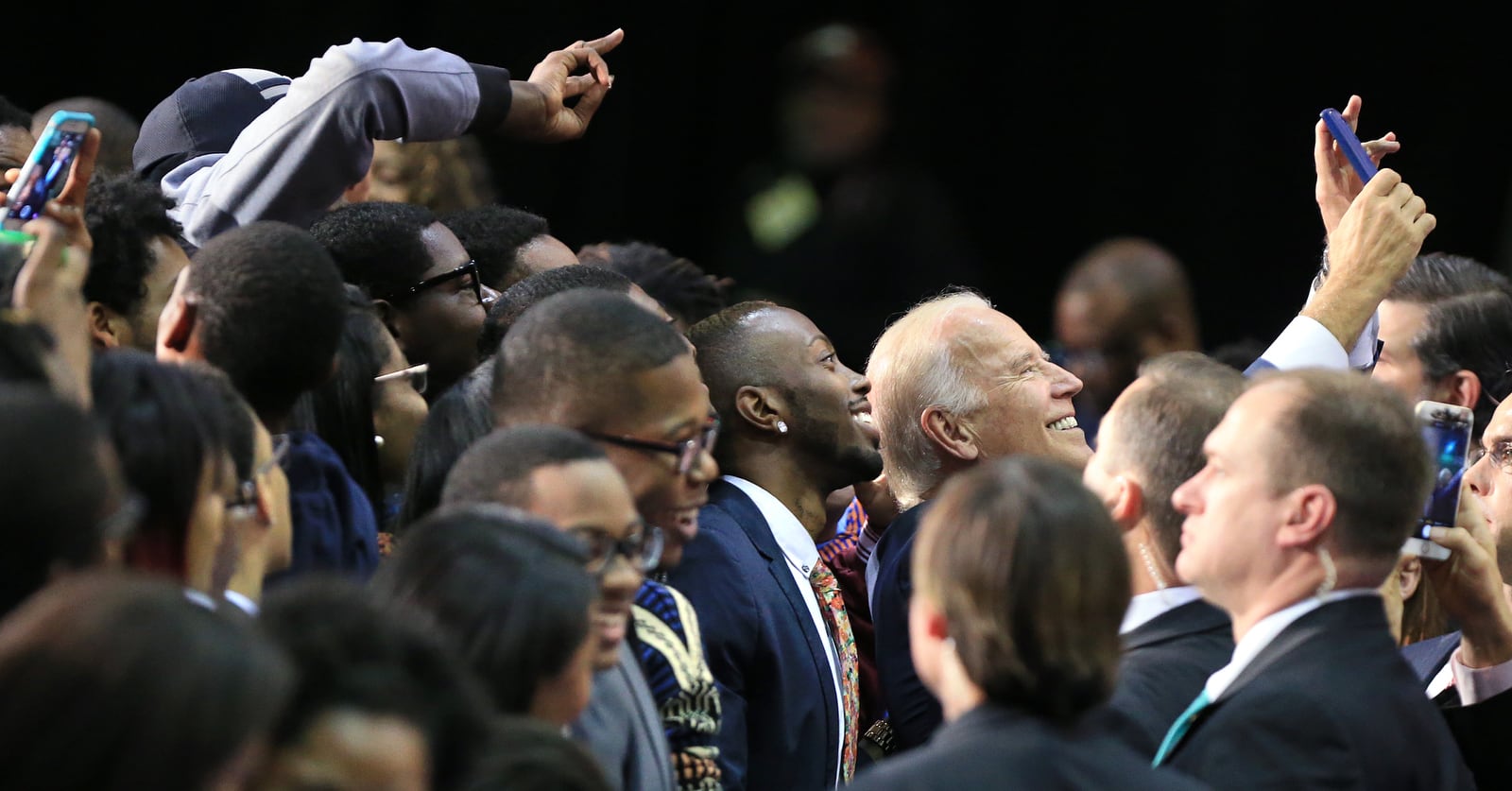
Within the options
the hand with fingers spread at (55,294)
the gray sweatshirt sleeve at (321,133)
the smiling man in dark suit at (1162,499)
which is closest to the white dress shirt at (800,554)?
the smiling man in dark suit at (1162,499)

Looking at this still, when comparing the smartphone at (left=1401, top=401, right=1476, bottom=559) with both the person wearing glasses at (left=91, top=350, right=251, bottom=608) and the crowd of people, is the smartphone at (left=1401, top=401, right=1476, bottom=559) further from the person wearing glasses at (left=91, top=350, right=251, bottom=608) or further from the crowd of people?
the person wearing glasses at (left=91, top=350, right=251, bottom=608)

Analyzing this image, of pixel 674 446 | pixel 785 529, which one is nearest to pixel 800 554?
pixel 785 529

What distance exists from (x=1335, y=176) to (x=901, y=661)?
131cm

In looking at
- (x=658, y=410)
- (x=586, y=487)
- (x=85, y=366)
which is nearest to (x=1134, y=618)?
(x=658, y=410)

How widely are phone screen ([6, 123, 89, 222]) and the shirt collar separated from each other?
4.41 ft

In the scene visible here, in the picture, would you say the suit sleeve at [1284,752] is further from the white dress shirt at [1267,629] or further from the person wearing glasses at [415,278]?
the person wearing glasses at [415,278]

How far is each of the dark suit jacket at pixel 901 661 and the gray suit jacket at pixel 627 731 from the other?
1.01m

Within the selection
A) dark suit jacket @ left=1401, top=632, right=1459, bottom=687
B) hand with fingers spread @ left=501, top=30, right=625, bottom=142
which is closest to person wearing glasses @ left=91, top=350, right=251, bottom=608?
hand with fingers spread @ left=501, top=30, right=625, bottom=142

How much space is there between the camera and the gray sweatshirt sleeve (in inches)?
122

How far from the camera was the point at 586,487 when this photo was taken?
2.26 m

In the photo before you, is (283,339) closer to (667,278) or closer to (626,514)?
(626,514)

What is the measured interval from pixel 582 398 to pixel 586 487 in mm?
425

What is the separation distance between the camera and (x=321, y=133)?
309cm

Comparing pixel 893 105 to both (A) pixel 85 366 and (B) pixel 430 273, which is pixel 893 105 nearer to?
(B) pixel 430 273
